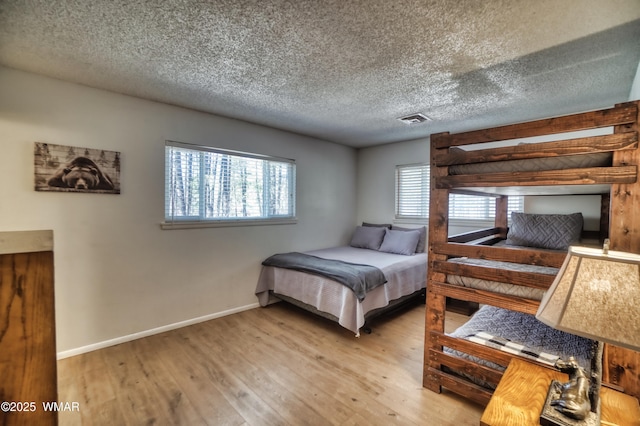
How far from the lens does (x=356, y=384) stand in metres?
2.08

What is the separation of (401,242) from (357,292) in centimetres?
158

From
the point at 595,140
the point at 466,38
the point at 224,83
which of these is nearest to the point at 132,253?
the point at 224,83

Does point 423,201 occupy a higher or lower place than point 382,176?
lower

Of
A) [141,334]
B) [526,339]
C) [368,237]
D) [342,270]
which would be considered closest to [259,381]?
[342,270]

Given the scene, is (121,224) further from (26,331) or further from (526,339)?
(526,339)

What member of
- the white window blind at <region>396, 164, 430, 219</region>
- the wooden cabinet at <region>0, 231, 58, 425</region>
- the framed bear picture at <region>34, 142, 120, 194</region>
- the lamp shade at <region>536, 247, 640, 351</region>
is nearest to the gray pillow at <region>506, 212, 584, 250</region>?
the white window blind at <region>396, 164, 430, 219</region>

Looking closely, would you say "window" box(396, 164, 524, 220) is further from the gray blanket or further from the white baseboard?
the white baseboard

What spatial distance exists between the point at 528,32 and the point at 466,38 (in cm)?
34

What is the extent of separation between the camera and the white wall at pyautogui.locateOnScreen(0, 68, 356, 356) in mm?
2258

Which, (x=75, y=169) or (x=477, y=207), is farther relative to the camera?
(x=477, y=207)

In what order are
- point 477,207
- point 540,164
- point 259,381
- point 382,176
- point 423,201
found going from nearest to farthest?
point 540,164, point 259,381, point 477,207, point 423,201, point 382,176

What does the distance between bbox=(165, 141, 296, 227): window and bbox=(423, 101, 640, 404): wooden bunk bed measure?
7.78 feet

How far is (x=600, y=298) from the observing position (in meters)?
0.86

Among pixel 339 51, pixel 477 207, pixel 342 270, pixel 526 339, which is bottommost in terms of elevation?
pixel 526 339
